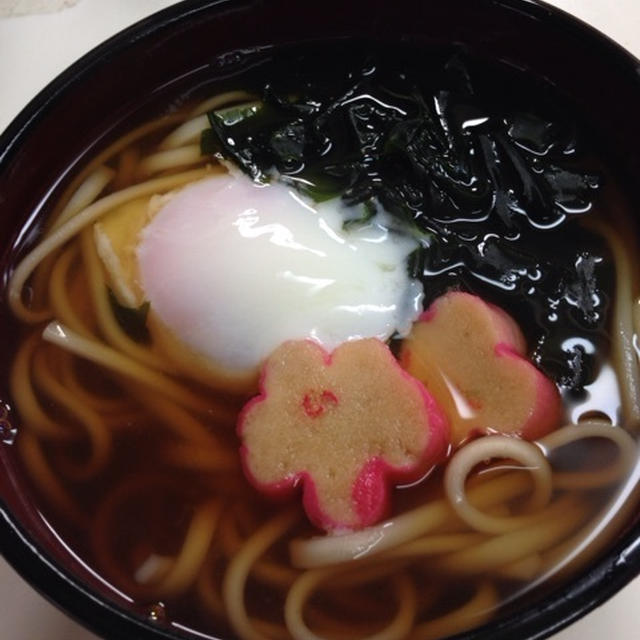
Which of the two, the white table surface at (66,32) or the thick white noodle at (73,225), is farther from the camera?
the white table surface at (66,32)

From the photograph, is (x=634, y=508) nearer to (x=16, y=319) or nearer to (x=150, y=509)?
(x=150, y=509)

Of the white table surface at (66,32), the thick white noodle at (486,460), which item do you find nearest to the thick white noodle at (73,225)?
the white table surface at (66,32)

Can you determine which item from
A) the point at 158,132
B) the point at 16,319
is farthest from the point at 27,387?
the point at 158,132

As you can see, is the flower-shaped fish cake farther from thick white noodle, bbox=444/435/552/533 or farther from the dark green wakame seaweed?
the dark green wakame seaweed

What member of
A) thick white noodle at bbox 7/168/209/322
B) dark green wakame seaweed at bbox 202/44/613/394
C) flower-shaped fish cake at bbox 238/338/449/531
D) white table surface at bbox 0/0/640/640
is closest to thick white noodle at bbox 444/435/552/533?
flower-shaped fish cake at bbox 238/338/449/531

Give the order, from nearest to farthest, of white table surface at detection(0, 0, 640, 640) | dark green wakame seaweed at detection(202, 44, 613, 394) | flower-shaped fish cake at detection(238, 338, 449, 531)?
flower-shaped fish cake at detection(238, 338, 449, 531) < dark green wakame seaweed at detection(202, 44, 613, 394) < white table surface at detection(0, 0, 640, 640)

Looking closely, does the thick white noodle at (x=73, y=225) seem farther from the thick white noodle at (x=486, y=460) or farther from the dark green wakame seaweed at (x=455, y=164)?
the thick white noodle at (x=486, y=460)

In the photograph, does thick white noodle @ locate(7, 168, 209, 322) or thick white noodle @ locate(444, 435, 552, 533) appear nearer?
thick white noodle @ locate(444, 435, 552, 533)

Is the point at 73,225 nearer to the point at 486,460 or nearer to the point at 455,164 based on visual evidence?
the point at 455,164

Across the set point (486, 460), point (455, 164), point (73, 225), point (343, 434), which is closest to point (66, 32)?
point (73, 225)
